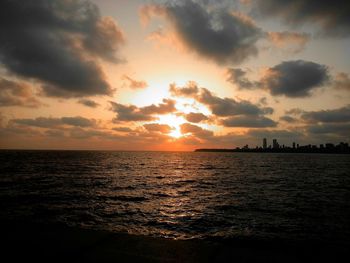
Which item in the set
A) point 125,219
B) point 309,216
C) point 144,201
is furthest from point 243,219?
point 144,201

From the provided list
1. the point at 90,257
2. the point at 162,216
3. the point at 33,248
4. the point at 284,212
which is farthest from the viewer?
the point at 284,212

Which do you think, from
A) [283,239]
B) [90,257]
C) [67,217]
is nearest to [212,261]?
[90,257]

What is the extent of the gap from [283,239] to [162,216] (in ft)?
24.2

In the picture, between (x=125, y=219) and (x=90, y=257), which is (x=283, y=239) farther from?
(x=90, y=257)

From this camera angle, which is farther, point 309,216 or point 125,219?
point 309,216

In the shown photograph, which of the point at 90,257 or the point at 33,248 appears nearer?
the point at 90,257

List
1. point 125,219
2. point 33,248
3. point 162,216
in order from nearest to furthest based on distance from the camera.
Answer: point 33,248 → point 125,219 → point 162,216

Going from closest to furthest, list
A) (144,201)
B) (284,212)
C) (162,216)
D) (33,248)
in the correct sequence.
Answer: (33,248) < (162,216) < (284,212) < (144,201)

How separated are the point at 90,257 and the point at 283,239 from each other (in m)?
9.68

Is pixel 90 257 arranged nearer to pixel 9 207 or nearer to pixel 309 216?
pixel 309 216

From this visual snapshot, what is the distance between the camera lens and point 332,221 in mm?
15336

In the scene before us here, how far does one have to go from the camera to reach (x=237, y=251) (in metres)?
6.08

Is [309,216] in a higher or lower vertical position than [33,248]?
lower

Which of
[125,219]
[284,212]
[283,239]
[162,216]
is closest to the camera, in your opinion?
[283,239]
